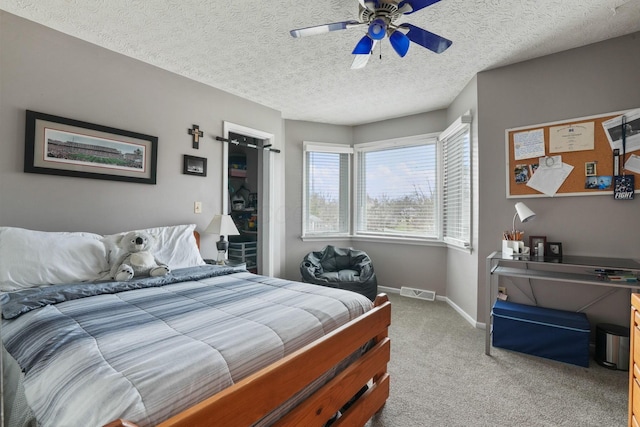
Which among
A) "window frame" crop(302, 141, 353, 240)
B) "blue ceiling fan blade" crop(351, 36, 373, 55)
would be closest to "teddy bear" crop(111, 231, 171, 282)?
"blue ceiling fan blade" crop(351, 36, 373, 55)

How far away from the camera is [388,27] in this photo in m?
1.82

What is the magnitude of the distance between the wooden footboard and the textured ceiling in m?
2.05

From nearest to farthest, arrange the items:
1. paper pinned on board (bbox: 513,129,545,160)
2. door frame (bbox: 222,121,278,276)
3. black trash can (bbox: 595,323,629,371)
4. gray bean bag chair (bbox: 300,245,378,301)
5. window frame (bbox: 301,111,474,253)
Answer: black trash can (bbox: 595,323,629,371)
paper pinned on board (bbox: 513,129,545,160)
window frame (bbox: 301,111,474,253)
gray bean bag chair (bbox: 300,245,378,301)
door frame (bbox: 222,121,278,276)

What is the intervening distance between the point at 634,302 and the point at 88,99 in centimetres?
378

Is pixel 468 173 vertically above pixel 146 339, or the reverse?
pixel 468 173

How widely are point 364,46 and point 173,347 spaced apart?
6.51ft

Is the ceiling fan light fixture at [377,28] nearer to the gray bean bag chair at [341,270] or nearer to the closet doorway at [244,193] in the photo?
the gray bean bag chair at [341,270]

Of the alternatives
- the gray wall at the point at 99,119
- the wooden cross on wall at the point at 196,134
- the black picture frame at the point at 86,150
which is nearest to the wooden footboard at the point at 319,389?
the gray wall at the point at 99,119

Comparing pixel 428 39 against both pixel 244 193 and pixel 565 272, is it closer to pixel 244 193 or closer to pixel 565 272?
pixel 565 272

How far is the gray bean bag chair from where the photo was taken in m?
3.57

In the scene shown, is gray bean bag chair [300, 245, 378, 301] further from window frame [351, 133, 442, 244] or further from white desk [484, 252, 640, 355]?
white desk [484, 252, 640, 355]

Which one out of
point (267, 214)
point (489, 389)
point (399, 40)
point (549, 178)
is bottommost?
point (489, 389)

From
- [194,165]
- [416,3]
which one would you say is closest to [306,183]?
[194,165]

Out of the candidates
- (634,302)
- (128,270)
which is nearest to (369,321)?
(634,302)
